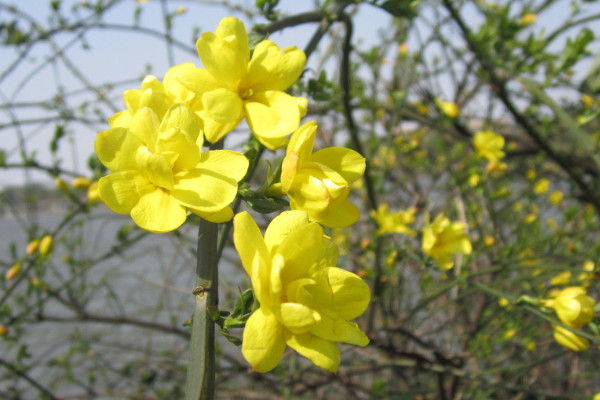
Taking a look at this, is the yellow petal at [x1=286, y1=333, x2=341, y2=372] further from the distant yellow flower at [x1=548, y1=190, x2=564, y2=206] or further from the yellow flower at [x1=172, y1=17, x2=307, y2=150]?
the distant yellow flower at [x1=548, y1=190, x2=564, y2=206]

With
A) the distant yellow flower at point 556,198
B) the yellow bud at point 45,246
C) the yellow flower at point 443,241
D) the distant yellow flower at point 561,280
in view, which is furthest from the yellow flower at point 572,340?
the distant yellow flower at point 556,198

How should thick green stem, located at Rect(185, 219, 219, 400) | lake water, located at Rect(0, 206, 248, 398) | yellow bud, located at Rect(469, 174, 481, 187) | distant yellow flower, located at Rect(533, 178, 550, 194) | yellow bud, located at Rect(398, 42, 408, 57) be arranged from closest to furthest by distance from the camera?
thick green stem, located at Rect(185, 219, 219, 400)
yellow bud, located at Rect(469, 174, 481, 187)
lake water, located at Rect(0, 206, 248, 398)
yellow bud, located at Rect(398, 42, 408, 57)
distant yellow flower, located at Rect(533, 178, 550, 194)

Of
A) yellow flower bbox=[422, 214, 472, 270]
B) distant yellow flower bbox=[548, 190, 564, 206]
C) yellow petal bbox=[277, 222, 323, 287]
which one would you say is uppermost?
distant yellow flower bbox=[548, 190, 564, 206]

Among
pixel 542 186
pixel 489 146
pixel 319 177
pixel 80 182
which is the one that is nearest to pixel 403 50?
pixel 489 146

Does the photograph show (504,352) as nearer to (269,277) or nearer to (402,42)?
(402,42)

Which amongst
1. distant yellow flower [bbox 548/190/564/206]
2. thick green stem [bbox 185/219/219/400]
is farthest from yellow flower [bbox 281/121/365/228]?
distant yellow flower [bbox 548/190/564/206]

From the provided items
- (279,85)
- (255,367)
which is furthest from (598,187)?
(255,367)
